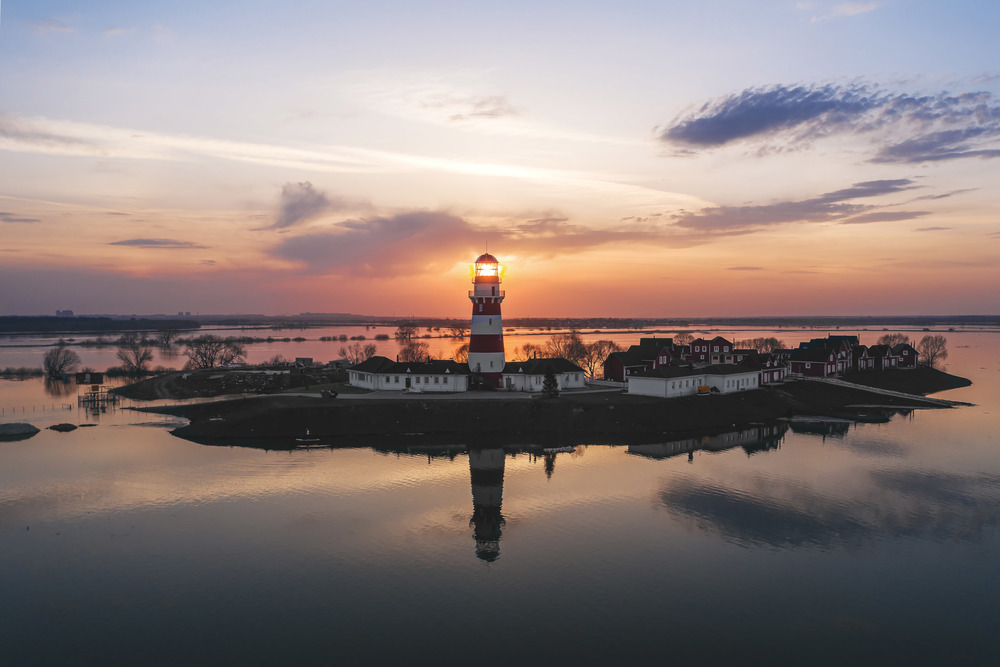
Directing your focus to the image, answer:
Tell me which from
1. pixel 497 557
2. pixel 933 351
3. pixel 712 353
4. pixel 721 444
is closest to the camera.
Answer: pixel 497 557

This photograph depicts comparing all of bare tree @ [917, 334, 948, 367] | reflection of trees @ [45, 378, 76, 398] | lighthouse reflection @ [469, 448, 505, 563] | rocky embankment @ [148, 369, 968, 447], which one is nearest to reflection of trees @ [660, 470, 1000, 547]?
lighthouse reflection @ [469, 448, 505, 563]

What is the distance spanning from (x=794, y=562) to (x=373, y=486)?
87.4 feet

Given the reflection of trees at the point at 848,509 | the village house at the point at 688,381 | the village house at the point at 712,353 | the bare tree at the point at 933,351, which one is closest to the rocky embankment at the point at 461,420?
the village house at the point at 688,381

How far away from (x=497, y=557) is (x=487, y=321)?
43329 millimetres

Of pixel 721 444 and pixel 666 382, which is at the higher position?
pixel 666 382

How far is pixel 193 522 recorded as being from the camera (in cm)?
3562

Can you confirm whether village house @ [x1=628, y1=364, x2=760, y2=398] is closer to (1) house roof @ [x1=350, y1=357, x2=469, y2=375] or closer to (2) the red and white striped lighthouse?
(2) the red and white striped lighthouse

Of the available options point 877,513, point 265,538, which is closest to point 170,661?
point 265,538

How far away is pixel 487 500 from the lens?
4088 centimetres

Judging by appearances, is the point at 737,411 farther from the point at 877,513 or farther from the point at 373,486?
the point at 373,486

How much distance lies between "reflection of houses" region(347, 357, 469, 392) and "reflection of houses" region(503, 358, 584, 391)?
17.8 ft

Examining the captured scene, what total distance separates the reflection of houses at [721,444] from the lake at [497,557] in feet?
7.78

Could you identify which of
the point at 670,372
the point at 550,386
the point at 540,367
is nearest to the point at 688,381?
the point at 670,372

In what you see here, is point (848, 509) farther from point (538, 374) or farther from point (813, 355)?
point (813, 355)
